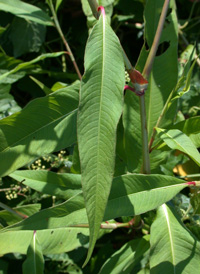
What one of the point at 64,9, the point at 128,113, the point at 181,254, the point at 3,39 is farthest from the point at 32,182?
the point at 64,9

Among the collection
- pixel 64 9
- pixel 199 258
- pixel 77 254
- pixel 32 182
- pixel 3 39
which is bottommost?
pixel 77 254

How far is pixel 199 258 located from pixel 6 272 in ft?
2.12

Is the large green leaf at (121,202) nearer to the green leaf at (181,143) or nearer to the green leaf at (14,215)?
the green leaf at (181,143)

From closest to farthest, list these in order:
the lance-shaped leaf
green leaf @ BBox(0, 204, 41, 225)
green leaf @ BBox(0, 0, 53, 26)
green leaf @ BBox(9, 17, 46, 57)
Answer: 1. the lance-shaped leaf
2. green leaf @ BBox(0, 204, 41, 225)
3. green leaf @ BBox(0, 0, 53, 26)
4. green leaf @ BBox(9, 17, 46, 57)

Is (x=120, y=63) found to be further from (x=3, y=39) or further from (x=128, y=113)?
(x=3, y=39)

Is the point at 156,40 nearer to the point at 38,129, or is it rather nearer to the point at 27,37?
the point at 38,129

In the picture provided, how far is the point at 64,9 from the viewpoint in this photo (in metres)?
1.75

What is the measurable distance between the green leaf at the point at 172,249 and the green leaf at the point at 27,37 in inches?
38.1

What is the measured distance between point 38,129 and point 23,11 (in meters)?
0.62

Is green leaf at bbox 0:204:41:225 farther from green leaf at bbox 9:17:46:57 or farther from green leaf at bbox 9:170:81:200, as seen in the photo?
green leaf at bbox 9:17:46:57

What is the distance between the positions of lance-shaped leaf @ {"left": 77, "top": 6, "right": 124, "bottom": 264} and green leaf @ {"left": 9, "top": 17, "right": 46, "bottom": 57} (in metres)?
0.88

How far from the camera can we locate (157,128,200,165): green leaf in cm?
81

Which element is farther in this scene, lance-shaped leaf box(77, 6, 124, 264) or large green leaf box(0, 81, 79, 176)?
large green leaf box(0, 81, 79, 176)

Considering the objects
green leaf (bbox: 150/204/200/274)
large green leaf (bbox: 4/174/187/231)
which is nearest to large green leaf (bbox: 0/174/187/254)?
large green leaf (bbox: 4/174/187/231)
